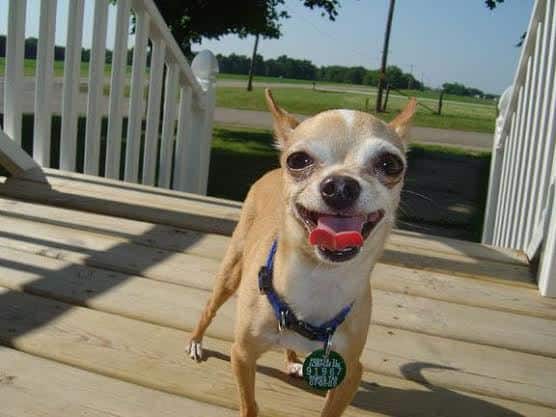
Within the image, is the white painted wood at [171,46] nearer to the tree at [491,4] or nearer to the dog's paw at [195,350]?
the dog's paw at [195,350]

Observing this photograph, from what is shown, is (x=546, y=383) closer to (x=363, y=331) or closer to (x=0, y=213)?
(x=363, y=331)

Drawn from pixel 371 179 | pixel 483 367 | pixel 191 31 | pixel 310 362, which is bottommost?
pixel 483 367

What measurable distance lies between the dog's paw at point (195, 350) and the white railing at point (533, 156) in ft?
5.49

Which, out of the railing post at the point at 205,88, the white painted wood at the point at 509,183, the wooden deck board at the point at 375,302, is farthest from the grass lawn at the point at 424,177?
the wooden deck board at the point at 375,302

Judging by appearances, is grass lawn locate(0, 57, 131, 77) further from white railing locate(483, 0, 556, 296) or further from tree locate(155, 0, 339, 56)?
white railing locate(483, 0, 556, 296)

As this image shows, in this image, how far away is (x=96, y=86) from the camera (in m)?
4.22

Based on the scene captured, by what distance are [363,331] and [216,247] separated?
5.15ft

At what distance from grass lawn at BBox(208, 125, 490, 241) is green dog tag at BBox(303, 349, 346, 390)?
12.5ft

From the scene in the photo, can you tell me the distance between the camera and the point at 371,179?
5.25 ft

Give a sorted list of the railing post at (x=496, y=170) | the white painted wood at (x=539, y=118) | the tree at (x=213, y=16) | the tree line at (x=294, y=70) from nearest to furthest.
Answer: the white painted wood at (x=539, y=118), the railing post at (x=496, y=170), the tree at (x=213, y=16), the tree line at (x=294, y=70)

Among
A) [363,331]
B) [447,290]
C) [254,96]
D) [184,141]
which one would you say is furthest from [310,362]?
[254,96]

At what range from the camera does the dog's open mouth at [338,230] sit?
1552mm

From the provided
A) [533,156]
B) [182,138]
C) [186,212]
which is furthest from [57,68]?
[533,156]

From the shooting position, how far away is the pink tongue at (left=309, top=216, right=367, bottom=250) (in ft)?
5.08
